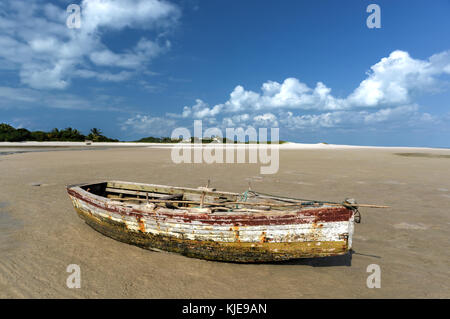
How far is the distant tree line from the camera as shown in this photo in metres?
58.2

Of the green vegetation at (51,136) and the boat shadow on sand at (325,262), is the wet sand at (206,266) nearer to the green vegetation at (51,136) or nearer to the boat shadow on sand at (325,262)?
the boat shadow on sand at (325,262)

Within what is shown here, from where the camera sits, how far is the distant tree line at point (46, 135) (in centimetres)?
5821

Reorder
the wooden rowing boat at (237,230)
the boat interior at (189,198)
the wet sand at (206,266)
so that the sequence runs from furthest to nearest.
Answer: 1. the boat interior at (189,198)
2. the wooden rowing boat at (237,230)
3. the wet sand at (206,266)

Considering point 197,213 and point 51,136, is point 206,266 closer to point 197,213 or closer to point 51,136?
point 197,213

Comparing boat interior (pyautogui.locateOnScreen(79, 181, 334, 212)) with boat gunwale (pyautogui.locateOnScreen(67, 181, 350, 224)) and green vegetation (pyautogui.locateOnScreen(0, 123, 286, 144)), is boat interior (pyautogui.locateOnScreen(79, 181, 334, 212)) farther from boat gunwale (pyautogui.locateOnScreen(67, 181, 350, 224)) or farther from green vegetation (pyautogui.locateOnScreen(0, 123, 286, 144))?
green vegetation (pyautogui.locateOnScreen(0, 123, 286, 144))

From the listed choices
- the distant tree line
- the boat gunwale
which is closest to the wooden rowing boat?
the boat gunwale

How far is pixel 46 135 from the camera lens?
214ft

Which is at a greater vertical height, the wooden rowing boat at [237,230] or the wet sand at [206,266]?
the wooden rowing boat at [237,230]

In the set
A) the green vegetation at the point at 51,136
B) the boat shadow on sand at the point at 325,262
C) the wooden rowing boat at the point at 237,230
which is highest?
the green vegetation at the point at 51,136

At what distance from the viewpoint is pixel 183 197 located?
8.16 metres

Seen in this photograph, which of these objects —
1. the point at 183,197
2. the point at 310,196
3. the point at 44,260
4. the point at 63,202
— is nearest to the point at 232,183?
the point at 310,196

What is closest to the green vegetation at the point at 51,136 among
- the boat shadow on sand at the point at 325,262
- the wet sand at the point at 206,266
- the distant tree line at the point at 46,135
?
the distant tree line at the point at 46,135
